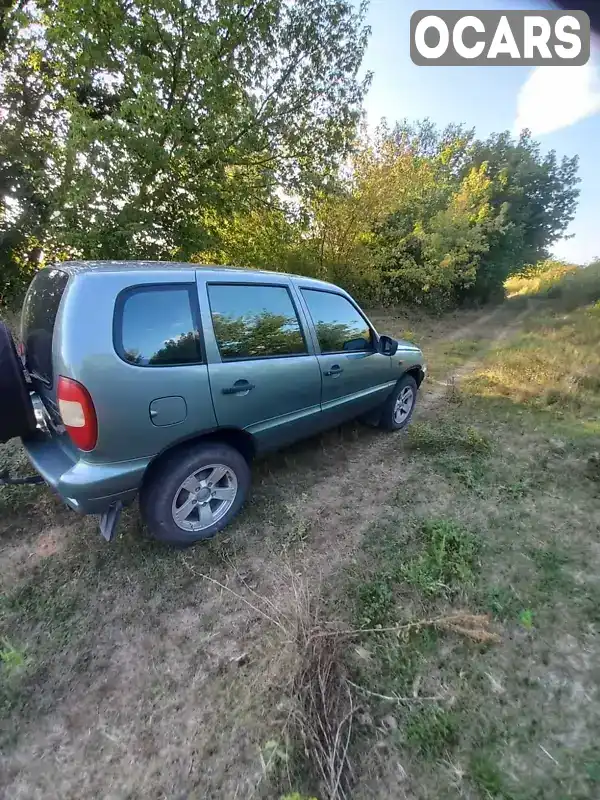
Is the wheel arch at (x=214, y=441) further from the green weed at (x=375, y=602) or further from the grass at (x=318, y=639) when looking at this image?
the green weed at (x=375, y=602)

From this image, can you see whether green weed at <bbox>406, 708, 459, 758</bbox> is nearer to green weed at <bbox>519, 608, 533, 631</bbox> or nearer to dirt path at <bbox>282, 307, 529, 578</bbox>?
green weed at <bbox>519, 608, 533, 631</bbox>

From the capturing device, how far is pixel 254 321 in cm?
254

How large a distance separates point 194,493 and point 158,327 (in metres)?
1.07

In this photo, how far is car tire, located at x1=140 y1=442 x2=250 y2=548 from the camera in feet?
7.10

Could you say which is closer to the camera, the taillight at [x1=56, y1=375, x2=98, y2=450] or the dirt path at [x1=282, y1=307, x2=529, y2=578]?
the taillight at [x1=56, y1=375, x2=98, y2=450]

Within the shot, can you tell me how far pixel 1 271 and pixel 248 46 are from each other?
7337mm

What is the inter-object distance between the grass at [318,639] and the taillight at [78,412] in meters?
0.93

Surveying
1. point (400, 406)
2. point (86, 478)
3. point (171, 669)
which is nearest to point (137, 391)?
point (86, 478)

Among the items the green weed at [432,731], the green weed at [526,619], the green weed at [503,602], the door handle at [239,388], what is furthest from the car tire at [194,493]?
the green weed at [526,619]

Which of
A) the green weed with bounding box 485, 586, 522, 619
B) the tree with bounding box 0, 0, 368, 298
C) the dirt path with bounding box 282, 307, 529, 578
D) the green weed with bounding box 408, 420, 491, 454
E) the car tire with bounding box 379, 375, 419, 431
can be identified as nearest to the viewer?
the green weed with bounding box 485, 586, 522, 619

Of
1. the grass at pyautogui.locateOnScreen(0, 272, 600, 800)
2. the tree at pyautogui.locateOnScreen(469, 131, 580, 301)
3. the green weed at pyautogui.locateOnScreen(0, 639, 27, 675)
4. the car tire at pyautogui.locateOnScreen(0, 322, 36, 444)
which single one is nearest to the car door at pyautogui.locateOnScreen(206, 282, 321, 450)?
the grass at pyautogui.locateOnScreen(0, 272, 600, 800)

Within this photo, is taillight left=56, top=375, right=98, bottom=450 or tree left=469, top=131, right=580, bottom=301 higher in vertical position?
tree left=469, top=131, right=580, bottom=301

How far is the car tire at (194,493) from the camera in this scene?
2.16 meters

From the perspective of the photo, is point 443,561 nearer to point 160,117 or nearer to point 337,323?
point 337,323
